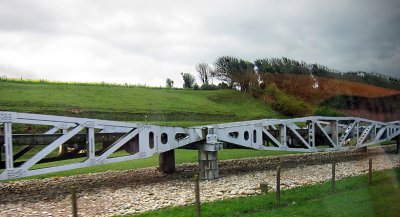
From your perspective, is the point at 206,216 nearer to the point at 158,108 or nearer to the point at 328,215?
the point at 328,215

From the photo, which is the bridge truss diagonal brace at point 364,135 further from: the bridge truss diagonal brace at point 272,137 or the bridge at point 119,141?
the bridge truss diagonal brace at point 272,137

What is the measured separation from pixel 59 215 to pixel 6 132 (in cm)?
341

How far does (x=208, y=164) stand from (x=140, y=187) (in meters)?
3.51

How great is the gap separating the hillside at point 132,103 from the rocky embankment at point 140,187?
21.1 metres

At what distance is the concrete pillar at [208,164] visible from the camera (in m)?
18.4

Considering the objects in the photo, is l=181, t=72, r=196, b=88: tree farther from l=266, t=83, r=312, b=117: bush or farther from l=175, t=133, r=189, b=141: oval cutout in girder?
l=175, t=133, r=189, b=141: oval cutout in girder

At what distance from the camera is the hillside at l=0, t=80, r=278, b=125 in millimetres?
43844

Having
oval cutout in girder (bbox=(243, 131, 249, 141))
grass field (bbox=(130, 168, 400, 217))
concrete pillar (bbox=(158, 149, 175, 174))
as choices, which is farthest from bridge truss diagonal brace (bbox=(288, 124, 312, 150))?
grass field (bbox=(130, 168, 400, 217))

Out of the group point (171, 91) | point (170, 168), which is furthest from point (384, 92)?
point (171, 91)

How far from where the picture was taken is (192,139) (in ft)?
61.0

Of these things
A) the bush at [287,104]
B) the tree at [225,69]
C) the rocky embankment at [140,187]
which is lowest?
the rocky embankment at [140,187]

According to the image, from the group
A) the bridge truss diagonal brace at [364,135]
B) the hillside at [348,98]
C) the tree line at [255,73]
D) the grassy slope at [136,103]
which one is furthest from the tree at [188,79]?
the bridge truss diagonal brace at [364,135]

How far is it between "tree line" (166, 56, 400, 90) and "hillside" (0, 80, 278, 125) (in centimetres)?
325

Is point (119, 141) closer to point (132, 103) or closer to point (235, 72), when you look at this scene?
point (132, 103)
